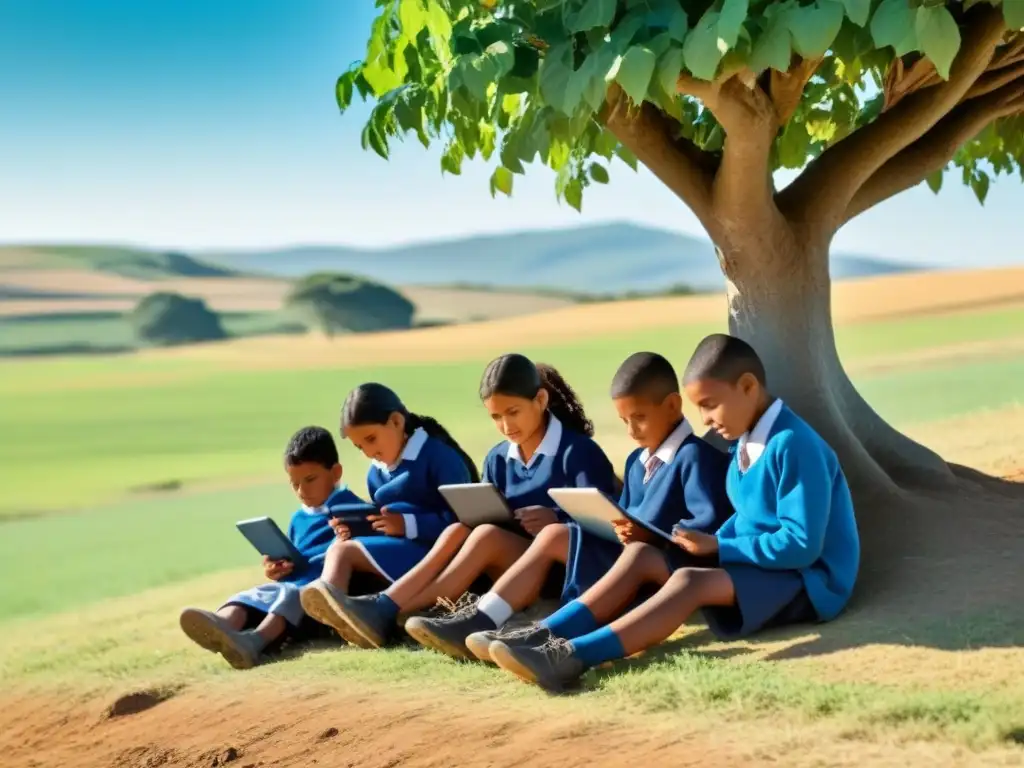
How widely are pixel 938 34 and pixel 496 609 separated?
264 centimetres

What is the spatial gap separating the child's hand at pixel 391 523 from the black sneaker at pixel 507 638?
101 cm

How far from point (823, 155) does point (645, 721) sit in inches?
151

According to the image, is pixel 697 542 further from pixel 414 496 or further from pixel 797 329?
pixel 797 329

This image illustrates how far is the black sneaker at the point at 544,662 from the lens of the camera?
5.16 metres

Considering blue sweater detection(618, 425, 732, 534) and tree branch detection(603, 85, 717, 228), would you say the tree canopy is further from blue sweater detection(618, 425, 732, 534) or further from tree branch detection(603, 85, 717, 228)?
blue sweater detection(618, 425, 732, 534)

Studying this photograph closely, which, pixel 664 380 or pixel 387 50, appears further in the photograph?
pixel 387 50

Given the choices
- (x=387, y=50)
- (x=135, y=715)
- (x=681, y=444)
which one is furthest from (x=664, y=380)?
(x=135, y=715)

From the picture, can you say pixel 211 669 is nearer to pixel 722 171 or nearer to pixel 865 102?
pixel 722 171

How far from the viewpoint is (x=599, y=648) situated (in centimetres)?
522

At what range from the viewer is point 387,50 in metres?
6.81

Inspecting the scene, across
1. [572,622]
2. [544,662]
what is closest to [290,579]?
[572,622]

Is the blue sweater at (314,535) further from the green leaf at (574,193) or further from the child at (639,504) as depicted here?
the green leaf at (574,193)

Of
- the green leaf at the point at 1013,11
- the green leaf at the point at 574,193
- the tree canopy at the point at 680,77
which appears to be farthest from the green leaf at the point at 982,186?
the green leaf at the point at 1013,11

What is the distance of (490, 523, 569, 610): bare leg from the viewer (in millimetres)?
5863
